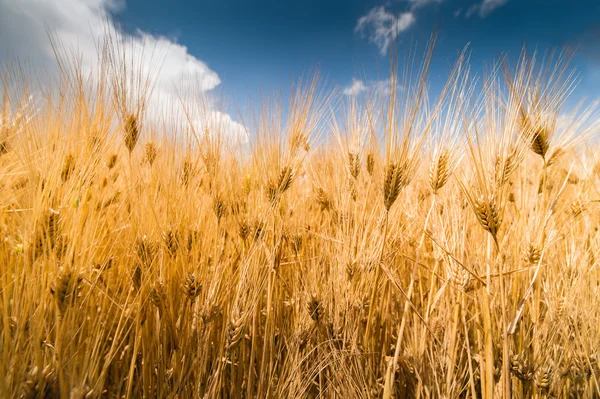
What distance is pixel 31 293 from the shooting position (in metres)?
0.74

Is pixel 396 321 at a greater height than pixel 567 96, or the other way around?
pixel 567 96

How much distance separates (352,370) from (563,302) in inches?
35.2

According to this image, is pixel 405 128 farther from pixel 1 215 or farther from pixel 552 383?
pixel 1 215

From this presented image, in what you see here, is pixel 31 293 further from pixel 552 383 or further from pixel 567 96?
pixel 567 96

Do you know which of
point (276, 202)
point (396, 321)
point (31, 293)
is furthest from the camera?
point (396, 321)

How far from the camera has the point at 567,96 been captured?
129 cm

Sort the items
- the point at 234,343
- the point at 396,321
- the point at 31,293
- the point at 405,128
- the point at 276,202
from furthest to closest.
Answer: the point at 396,321
the point at 276,202
the point at 405,128
the point at 234,343
the point at 31,293

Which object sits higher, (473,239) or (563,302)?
(473,239)

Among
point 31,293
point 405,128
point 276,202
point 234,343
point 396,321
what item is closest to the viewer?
point 31,293

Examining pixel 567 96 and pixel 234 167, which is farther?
pixel 234 167

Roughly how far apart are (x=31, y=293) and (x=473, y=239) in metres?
1.64

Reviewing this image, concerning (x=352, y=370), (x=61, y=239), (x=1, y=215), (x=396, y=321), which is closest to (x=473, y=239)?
(x=396, y=321)

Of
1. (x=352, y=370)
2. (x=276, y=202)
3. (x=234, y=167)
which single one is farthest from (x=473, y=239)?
(x=234, y=167)

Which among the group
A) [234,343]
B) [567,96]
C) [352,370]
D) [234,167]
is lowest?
[352,370]
